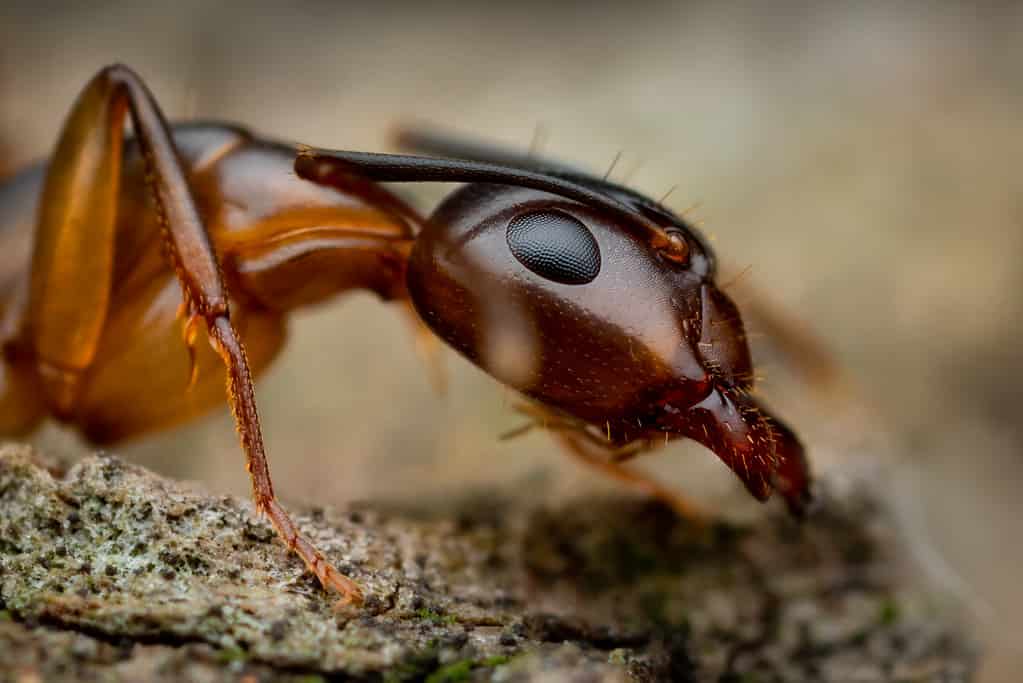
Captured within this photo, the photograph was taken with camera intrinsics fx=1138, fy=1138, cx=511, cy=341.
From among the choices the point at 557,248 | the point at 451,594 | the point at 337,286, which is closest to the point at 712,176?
the point at 337,286

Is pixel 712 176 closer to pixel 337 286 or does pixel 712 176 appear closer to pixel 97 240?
pixel 337 286

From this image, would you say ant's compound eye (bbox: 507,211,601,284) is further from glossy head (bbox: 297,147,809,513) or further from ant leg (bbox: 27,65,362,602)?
ant leg (bbox: 27,65,362,602)

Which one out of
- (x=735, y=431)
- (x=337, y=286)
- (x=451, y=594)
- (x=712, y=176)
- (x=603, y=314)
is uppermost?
(x=712, y=176)

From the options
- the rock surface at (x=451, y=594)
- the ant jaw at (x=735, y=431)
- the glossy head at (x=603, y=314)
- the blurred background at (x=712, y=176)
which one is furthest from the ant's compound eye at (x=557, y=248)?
the rock surface at (x=451, y=594)

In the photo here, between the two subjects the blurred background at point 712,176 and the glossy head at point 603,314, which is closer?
the glossy head at point 603,314

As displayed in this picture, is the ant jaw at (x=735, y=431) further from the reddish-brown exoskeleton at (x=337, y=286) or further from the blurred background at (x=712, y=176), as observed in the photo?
the blurred background at (x=712, y=176)

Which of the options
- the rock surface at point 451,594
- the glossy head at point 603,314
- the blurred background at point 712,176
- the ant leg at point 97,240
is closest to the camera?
the rock surface at point 451,594
